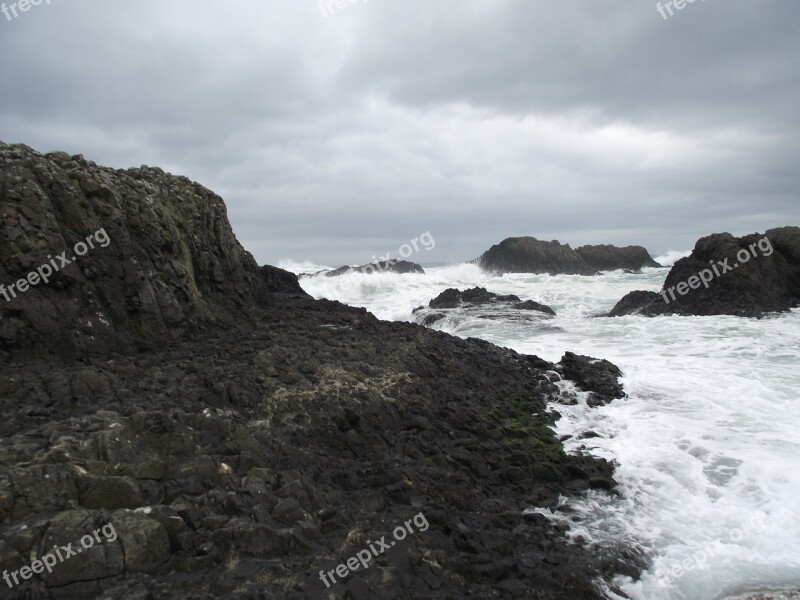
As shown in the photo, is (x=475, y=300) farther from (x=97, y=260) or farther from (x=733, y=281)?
(x=97, y=260)

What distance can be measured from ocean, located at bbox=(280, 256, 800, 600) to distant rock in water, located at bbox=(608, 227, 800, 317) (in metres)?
2.98

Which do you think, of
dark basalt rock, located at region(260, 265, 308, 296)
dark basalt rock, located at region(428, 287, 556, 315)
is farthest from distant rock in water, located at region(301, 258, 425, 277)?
dark basalt rock, located at region(260, 265, 308, 296)

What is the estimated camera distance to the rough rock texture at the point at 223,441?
4233 mm

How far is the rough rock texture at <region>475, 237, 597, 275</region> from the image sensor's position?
184ft

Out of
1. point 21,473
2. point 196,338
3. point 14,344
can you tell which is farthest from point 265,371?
point 21,473

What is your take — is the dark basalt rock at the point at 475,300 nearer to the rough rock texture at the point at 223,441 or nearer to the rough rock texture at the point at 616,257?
the rough rock texture at the point at 223,441

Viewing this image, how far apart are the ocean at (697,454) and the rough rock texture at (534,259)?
3848 cm

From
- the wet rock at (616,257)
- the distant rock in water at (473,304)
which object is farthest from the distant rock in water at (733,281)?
the wet rock at (616,257)

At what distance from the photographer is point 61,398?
591 cm

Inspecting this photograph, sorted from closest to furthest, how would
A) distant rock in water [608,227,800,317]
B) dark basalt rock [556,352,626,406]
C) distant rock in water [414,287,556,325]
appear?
1. dark basalt rock [556,352,626,406]
2. distant rock in water [608,227,800,317]
3. distant rock in water [414,287,556,325]

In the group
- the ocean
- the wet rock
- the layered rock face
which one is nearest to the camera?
the ocean

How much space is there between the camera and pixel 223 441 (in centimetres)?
584

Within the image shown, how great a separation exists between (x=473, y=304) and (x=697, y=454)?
61.6 ft

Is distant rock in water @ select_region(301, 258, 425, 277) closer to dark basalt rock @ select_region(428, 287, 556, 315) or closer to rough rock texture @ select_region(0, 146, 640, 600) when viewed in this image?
dark basalt rock @ select_region(428, 287, 556, 315)
